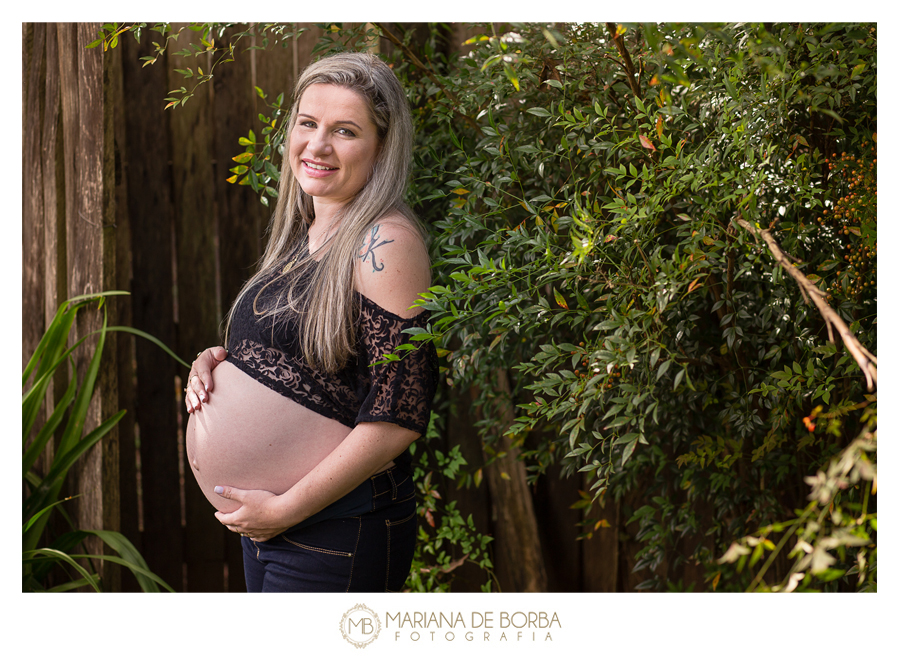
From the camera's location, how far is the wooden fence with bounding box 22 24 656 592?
1.67 meters

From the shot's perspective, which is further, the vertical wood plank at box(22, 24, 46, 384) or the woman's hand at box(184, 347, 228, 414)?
the vertical wood plank at box(22, 24, 46, 384)

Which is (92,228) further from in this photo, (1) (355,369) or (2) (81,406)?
(1) (355,369)

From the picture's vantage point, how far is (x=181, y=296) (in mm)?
1771

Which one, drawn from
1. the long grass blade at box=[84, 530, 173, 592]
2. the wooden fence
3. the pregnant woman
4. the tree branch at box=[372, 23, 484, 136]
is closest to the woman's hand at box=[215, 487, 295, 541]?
the pregnant woman

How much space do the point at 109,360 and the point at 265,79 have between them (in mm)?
891

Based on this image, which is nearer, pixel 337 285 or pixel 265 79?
pixel 337 285

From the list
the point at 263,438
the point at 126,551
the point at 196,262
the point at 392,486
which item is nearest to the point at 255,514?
the point at 263,438

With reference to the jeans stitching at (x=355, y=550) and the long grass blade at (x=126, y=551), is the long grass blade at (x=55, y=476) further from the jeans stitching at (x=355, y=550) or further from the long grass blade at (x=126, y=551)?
the jeans stitching at (x=355, y=550)

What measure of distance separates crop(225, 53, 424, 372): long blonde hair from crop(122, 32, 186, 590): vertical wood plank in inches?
29.1

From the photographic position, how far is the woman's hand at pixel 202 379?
3.73ft
